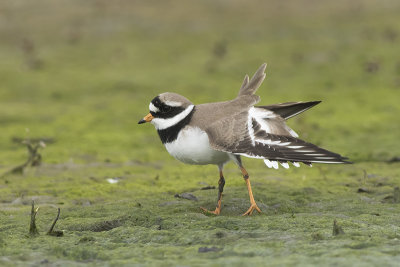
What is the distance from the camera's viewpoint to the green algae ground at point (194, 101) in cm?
598

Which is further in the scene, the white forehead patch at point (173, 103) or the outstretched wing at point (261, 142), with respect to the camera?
the white forehead patch at point (173, 103)

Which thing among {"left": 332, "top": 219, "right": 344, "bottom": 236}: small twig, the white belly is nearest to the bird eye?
the white belly

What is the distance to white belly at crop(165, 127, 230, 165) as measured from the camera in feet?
24.2

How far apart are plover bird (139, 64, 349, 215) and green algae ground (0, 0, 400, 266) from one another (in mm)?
655

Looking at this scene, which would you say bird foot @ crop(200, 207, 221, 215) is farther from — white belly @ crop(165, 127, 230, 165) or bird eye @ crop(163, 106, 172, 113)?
bird eye @ crop(163, 106, 172, 113)

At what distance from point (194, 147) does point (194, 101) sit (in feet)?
31.0

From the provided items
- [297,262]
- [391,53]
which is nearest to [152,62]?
[391,53]

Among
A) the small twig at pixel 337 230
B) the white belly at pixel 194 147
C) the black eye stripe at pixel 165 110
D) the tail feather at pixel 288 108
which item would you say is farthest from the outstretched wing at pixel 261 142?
the small twig at pixel 337 230


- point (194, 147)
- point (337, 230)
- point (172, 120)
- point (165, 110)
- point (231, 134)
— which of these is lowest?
point (337, 230)

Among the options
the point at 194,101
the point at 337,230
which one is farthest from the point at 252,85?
the point at 194,101

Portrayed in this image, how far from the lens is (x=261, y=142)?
7.29 metres

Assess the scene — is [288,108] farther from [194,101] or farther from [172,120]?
[194,101]

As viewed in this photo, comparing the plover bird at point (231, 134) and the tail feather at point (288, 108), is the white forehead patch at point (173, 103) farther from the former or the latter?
the tail feather at point (288, 108)

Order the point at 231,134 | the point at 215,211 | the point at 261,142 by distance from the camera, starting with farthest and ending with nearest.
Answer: the point at 215,211 → the point at 231,134 → the point at 261,142
